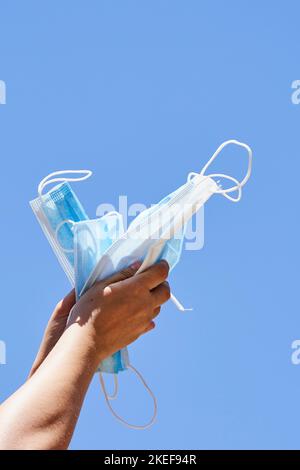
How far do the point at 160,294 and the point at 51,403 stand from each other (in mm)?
730

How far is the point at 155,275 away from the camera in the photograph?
2027 millimetres

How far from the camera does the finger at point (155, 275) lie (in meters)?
1.99

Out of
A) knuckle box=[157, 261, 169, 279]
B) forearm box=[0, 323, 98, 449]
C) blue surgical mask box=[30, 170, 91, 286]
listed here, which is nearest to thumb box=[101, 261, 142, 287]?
knuckle box=[157, 261, 169, 279]

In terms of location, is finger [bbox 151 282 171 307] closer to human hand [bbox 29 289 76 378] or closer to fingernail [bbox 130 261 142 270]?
fingernail [bbox 130 261 142 270]

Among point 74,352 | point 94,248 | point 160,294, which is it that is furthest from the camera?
point 94,248

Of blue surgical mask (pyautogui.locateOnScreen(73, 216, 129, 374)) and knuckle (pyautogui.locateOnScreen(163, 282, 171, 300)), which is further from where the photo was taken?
blue surgical mask (pyautogui.locateOnScreen(73, 216, 129, 374))

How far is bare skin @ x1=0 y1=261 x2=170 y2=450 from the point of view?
51.9 inches

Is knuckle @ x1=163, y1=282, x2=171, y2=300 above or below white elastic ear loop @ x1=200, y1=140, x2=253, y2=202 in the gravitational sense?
below

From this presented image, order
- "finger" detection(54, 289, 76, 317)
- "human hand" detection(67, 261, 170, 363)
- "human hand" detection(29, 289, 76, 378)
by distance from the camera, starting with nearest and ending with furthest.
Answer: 1. "human hand" detection(67, 261, 170, 363)
2. "human hand" detection(29, 289, 76, 378)
3. "finger" detection(54, 289, 76, 317)

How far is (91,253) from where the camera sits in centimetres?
238

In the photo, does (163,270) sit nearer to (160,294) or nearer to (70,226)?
(160,294)

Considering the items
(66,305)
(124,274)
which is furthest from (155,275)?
(66,305)
